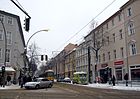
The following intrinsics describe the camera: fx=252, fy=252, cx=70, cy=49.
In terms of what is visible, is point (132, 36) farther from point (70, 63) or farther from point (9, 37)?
point (70, 63)

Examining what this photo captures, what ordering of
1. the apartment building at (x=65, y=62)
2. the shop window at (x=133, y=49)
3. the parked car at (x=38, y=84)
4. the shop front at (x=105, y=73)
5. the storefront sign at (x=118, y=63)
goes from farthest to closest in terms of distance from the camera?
1. the apartment building at (x=65, y=62)
2. the shop front at (x=105, y=73)
3. the storefront sign at (x=118, y=63)
4. the shop window at (x=133, y=49)
5. the parked car at (x=38, y=84)

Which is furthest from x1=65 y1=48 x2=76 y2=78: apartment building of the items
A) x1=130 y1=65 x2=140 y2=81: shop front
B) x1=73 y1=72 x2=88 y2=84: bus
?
x1=130 y1=65 x2=140 y2=81: shop front

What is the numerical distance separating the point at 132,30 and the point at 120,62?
7312 mm

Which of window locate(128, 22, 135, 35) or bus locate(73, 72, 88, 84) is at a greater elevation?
window locate(128, 22, 135, 35)

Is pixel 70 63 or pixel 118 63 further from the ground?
pixel 70 63

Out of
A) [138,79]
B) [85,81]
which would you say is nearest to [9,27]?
[85,81]

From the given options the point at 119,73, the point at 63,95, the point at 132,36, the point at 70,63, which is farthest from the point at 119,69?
the point at 70,63

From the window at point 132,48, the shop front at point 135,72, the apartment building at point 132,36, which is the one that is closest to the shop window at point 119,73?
the apartment building at point 132,36

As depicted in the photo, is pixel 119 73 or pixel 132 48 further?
pixel 119 73

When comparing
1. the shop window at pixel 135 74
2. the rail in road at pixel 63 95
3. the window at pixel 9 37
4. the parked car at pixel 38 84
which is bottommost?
the rail in road at pixel 63 95

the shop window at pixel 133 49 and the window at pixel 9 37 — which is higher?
the window at pixel 9 37

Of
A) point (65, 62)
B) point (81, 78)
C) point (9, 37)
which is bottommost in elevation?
point (81, 78)

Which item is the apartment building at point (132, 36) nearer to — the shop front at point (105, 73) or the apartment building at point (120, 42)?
the apartment building at point (120, 42)

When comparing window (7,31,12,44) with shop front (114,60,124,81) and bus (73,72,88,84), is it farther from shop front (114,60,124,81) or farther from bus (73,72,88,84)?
shop front (114,60,124,81)
